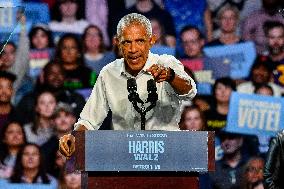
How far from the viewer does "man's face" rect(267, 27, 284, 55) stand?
502cm

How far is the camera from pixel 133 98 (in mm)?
2473

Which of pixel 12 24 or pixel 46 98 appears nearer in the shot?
pixel 12 24

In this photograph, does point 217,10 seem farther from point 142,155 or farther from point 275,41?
point 142,155

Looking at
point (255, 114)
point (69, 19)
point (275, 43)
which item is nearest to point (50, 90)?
point (69, 19)

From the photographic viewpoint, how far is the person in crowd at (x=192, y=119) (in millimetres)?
5000

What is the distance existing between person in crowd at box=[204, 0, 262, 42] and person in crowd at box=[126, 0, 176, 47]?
0.94 feet

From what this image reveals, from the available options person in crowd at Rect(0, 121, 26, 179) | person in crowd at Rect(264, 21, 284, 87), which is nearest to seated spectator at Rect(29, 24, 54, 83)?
person in crowd at Rect(0, 121, 26, 179)

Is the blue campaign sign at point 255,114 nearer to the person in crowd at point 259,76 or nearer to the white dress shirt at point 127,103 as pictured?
the person in crowd at point 259,76

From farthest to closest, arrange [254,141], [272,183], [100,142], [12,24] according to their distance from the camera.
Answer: [254,141] < [12,24] < [272,183] < [100,142]

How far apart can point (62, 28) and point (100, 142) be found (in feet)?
9.31


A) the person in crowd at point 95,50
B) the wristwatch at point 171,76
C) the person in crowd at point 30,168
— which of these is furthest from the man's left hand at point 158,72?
the person in crowd at point 30,168

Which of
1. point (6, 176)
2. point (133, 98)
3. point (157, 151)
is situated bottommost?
point (6, 176)

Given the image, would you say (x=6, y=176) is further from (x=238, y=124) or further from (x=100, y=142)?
(x=100, y=142)

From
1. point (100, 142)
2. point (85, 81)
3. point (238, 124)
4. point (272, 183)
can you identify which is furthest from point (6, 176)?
point (100, 142)
